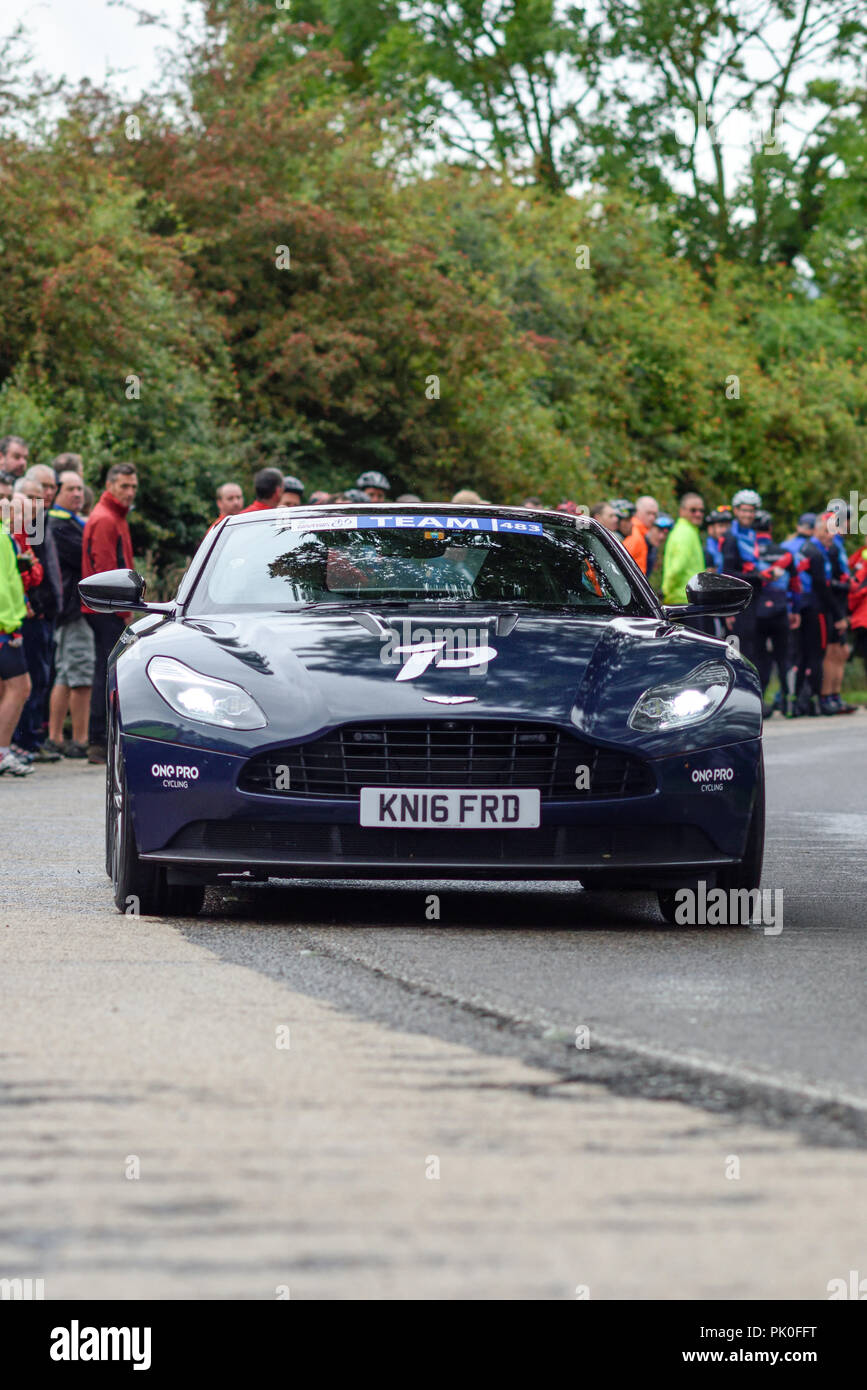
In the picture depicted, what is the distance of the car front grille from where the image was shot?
25.0ft

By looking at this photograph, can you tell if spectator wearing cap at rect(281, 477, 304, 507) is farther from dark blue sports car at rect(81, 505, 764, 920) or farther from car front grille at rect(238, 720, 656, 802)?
car front grille at rect(238, 720, 656, 802)

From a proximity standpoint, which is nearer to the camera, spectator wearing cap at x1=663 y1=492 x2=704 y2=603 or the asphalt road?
the asphalt road

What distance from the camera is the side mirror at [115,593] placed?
8883mm

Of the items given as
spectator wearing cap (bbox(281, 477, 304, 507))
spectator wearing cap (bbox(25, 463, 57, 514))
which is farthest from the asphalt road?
spectator wearing cap (bbox(281, 477, 304, 507))

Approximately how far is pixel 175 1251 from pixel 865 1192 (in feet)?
3.99

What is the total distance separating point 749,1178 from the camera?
420 cm

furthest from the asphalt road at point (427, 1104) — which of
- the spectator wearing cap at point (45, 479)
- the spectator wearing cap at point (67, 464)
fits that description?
the spectator wearing cap at point (67, 464)

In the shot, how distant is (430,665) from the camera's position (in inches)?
307

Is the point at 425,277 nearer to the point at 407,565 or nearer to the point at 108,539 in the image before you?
the point at 108,539

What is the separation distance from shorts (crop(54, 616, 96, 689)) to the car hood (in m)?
8.65

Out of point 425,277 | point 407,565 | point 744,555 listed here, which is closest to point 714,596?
point 407,565

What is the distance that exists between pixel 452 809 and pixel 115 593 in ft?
6.58

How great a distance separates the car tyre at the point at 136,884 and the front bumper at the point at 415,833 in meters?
0.12

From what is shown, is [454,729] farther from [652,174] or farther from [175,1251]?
[652,174]
